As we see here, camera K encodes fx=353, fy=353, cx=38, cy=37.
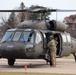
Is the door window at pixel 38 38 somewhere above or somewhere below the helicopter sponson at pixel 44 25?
below

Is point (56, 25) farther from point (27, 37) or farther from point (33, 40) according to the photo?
point (27, 37)

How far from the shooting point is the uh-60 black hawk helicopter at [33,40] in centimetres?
1947

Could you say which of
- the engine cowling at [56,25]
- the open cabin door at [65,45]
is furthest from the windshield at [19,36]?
the open cabin door at [65,45]

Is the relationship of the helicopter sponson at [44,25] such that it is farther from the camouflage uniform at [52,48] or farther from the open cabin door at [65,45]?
the camouflage uniform at [52,48]

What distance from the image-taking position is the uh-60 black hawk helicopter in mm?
19469

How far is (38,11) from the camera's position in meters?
19.8

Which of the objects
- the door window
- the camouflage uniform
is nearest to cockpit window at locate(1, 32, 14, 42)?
the door window

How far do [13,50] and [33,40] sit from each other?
142 centimetres

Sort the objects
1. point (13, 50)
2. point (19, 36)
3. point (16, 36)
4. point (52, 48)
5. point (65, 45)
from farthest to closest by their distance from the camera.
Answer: point (65, 45) < point (52, 48) < point (16, 36) < point (19, 36) < point (13, 50)

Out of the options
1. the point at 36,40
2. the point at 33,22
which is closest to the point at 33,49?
the point at 36,40

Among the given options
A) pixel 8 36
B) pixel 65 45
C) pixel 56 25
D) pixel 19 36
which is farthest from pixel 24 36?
pixel 65 45

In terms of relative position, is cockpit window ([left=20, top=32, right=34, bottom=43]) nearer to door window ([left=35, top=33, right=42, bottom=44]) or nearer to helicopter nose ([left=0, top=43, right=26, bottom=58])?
door window ([left=35, top=33, right=42, bottom=44])

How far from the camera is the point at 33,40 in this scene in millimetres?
20078

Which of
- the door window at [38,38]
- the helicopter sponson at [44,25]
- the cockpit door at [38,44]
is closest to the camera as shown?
the cockpit door at [38,44]
